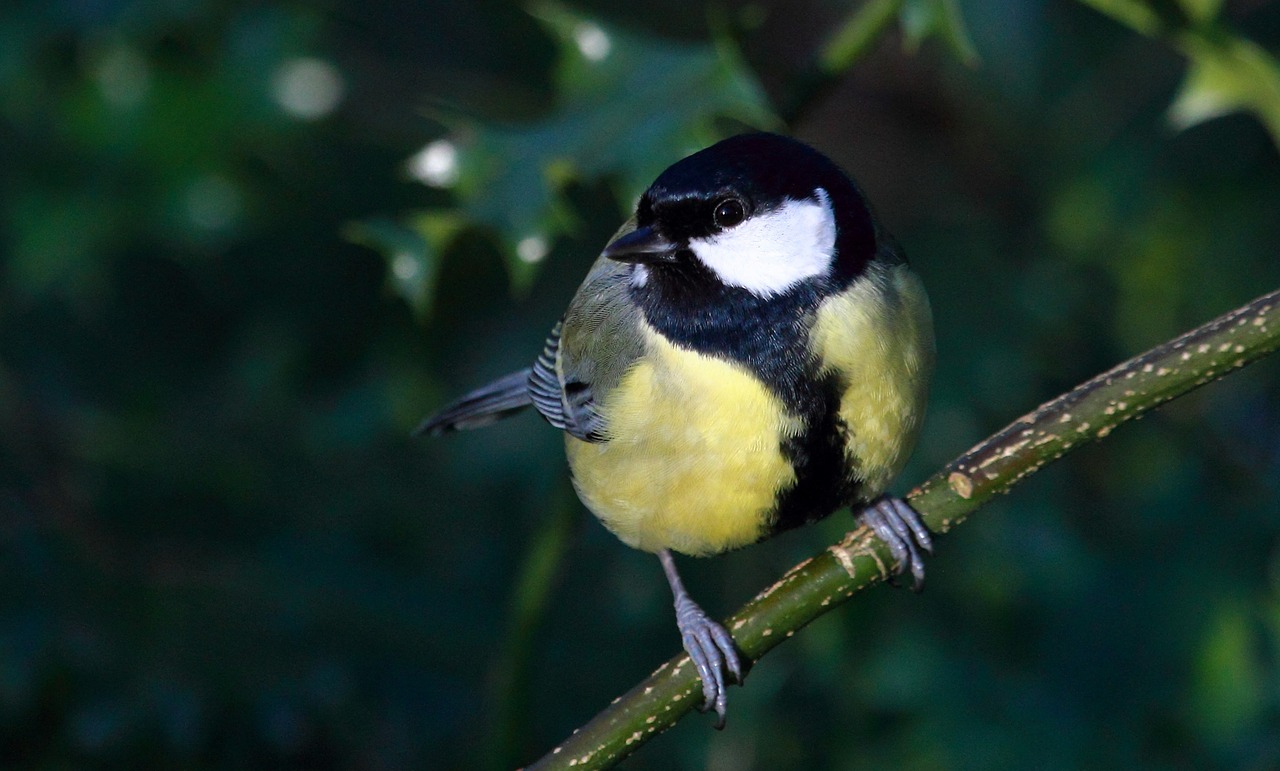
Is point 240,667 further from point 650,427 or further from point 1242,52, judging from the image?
point 1242,52

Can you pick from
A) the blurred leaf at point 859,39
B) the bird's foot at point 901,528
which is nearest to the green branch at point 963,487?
the bird's foot at point 901,528

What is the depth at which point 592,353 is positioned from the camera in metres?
1.93

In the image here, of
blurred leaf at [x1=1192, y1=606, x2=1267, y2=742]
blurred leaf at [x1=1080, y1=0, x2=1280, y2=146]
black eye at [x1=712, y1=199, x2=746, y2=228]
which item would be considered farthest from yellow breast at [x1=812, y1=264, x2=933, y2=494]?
blurred leaf at [x1=1192, y1=606, x2=1267, y2=742]

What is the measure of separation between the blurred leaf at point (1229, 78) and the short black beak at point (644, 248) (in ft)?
2.48

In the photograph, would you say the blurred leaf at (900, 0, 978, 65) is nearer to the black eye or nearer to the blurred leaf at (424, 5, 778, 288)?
the blurred leaf at (424, 5, 778, 288)

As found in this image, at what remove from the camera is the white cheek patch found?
1724 millimetres

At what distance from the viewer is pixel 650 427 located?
176cm

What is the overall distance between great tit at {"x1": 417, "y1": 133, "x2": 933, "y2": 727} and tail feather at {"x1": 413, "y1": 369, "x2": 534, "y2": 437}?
44 centimetres

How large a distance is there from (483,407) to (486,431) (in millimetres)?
472

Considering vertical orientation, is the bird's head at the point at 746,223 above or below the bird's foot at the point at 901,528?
above

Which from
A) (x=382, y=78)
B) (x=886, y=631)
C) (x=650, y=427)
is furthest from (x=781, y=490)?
(x=382, y=78)

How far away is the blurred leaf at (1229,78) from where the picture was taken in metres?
1.90

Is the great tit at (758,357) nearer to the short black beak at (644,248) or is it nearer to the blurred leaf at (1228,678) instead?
the short black beak at (644,248)

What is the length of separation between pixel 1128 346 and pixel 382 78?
5.25 feet
